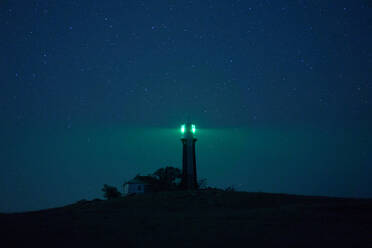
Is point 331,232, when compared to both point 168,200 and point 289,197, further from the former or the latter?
point 168,200

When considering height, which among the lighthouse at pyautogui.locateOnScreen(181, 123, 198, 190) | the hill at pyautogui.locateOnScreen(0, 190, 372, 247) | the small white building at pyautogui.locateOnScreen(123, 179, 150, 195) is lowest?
the hill at pyautogui.locateOnScreen(0, 190, 372, 247)

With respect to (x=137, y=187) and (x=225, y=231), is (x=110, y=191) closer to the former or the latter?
(x=137, y=187)

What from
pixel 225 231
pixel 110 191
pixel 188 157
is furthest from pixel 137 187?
pixel 225 231

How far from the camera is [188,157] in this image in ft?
113

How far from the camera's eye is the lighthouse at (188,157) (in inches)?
1326

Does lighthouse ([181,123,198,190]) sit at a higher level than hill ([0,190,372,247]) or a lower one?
higher

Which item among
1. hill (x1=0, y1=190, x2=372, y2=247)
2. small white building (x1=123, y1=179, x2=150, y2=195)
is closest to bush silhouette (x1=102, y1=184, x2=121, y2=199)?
small white building (x1=123, y1=179, x2=150, y2=195)

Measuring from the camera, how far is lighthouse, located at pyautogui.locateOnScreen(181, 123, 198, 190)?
111 ft

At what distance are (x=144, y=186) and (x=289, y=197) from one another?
21940 mm

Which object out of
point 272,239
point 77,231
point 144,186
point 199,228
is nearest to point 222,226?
point 199,228

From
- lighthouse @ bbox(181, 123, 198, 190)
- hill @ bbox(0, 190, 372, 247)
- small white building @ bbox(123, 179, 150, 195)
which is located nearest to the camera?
hill @ bbox(0, 190, 372, 247)

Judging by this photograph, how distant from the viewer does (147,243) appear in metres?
8.34

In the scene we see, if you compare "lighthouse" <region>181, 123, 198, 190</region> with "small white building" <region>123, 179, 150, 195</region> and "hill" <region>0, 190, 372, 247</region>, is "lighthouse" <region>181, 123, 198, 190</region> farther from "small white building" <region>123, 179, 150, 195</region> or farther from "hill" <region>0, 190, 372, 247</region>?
"hill" <region>0, 190, 372, 247</region>

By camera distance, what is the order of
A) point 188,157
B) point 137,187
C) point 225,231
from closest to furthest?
point 225,231
point 188,157
point 137,187
